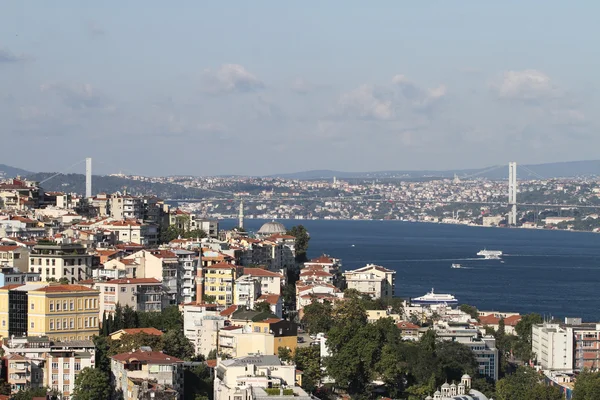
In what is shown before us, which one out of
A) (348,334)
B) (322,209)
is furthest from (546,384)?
(322,209)

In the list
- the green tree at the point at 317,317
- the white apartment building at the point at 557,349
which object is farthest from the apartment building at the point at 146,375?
the white apartment building at the point at 557,349

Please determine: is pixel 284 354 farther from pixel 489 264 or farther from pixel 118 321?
pixel 489 264

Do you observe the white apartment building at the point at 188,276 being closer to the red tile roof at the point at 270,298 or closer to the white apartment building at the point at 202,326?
the red tile roof at the point at 270,298

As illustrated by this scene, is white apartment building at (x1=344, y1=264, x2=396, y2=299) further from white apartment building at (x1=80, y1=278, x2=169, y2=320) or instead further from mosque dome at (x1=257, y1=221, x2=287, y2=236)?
white apartment building at (x1=80, y1=278, x2=169, y2=320)

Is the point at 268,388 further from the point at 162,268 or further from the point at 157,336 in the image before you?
the point at 162,268

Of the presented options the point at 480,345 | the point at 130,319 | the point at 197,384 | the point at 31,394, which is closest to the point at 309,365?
the point at 197,384
